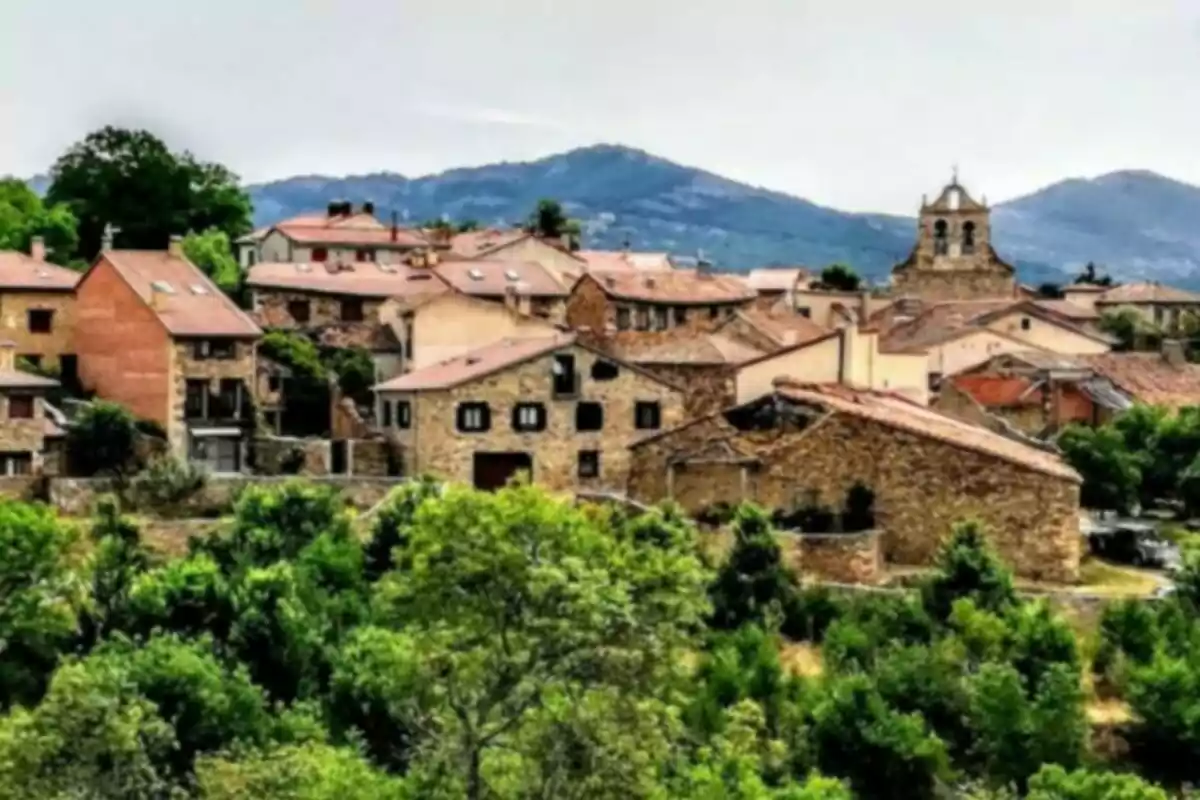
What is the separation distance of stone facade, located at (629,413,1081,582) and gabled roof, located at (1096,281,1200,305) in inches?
2425

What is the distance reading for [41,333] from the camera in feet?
189

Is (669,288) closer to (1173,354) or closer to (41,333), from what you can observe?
(1173,354)

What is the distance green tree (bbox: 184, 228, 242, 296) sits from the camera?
69.1 meters

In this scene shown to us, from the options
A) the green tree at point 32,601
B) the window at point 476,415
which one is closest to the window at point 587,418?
the window at point 476,415

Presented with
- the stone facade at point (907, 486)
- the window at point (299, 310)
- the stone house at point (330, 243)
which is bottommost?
the stone facade at point (907, 486)

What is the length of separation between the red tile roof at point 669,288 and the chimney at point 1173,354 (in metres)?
14.7

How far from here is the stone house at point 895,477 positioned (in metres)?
47.1

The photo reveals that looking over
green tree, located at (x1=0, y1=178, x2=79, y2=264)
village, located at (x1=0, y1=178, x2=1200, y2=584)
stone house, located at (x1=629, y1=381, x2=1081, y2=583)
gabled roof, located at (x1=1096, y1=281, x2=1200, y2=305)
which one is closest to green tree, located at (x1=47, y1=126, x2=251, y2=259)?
green tree, located at (x1=0, y1=178, x2=79, y2=264)

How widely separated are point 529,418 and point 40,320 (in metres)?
13.8

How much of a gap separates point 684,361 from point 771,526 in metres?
12.0

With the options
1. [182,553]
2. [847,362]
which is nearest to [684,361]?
[847,362]

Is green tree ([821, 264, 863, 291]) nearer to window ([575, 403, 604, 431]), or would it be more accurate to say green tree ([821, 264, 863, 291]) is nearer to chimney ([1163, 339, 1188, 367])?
chimney ([1163, 339, 1188, 367])

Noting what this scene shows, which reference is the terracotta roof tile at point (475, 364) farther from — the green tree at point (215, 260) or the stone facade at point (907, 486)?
the green tree at point (215, 260)

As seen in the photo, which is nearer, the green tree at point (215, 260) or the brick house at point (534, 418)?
the brick house at point (534, 418)
